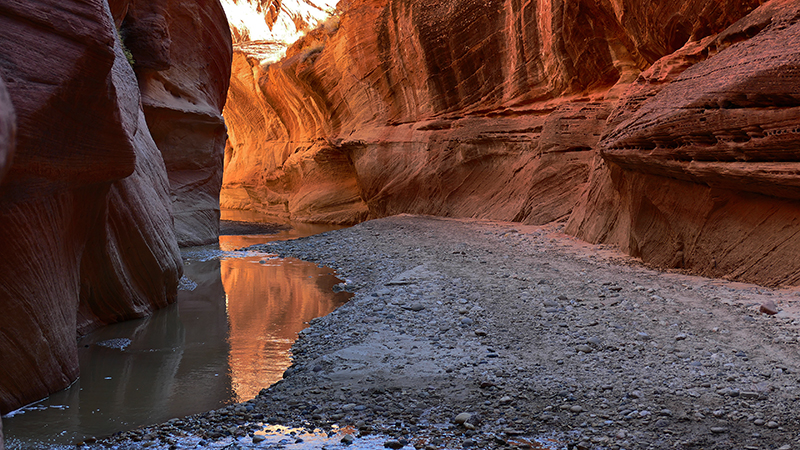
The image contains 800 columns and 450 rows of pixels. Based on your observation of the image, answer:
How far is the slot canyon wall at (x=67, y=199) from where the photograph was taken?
4512mm

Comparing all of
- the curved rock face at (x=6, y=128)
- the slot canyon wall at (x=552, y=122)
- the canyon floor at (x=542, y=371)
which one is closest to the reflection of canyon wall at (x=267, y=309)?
the canyon floor at (x=542, y=371)

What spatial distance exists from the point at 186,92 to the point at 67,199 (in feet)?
43.0

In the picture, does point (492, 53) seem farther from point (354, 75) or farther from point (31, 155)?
point (31, 155)

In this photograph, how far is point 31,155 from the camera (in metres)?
4.70

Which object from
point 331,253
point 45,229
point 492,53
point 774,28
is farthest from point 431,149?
point 45,229

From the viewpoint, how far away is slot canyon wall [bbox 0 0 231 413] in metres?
4.51

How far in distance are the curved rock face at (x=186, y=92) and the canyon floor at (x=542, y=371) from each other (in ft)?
37.9

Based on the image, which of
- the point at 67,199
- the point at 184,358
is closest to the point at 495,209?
the point at 184,358

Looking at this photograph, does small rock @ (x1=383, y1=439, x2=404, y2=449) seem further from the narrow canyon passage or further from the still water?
the still water

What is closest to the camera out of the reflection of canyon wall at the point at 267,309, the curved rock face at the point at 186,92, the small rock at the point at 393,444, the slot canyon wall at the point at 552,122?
the small rock at the point at 393,444

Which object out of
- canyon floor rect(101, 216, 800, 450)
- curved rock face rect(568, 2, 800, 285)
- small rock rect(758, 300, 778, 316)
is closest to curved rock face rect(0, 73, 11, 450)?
canyon floor rect(101, 216, 800, 450)

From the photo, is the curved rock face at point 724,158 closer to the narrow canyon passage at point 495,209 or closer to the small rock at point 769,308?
the narrow canyon passage at point 495,209

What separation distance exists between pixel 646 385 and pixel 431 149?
18.3m

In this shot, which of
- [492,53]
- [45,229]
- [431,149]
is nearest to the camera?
[45,229]
